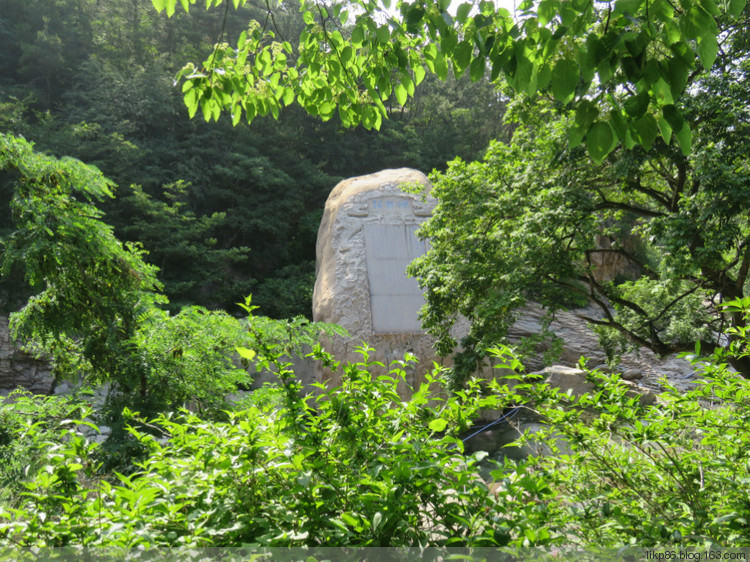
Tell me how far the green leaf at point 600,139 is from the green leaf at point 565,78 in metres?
0.10

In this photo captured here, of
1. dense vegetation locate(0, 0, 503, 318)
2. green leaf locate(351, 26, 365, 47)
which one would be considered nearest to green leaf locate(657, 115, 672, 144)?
green leaf locate(351, 26, 365, 47)

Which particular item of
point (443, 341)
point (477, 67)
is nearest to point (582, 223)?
point (443, 341)

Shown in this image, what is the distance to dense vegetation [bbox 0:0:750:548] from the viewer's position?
3.88 feet

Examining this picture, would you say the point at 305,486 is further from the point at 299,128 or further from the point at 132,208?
the point at 299,128

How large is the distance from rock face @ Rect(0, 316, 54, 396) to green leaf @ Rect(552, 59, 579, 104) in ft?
36.4

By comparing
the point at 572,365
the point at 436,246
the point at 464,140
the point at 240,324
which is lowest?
the point at 572,365

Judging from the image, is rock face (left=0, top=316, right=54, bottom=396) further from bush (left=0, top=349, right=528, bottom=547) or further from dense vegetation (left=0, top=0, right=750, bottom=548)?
bush (left=0, top=349, right=528, bottom=547)

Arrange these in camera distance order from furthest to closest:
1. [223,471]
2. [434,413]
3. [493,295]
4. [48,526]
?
1. [493,295]
2. [434,413]
3. [223,471]
4. [48,526]

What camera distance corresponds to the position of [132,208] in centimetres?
1377

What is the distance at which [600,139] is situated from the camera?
143 cm

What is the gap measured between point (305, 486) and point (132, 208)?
1407 centimetres

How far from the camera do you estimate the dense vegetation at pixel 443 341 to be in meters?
1.18

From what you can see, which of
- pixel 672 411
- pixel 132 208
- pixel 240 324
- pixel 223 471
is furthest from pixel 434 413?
pixel 132 208

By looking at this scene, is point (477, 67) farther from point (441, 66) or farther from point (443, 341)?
point (443, 341)
